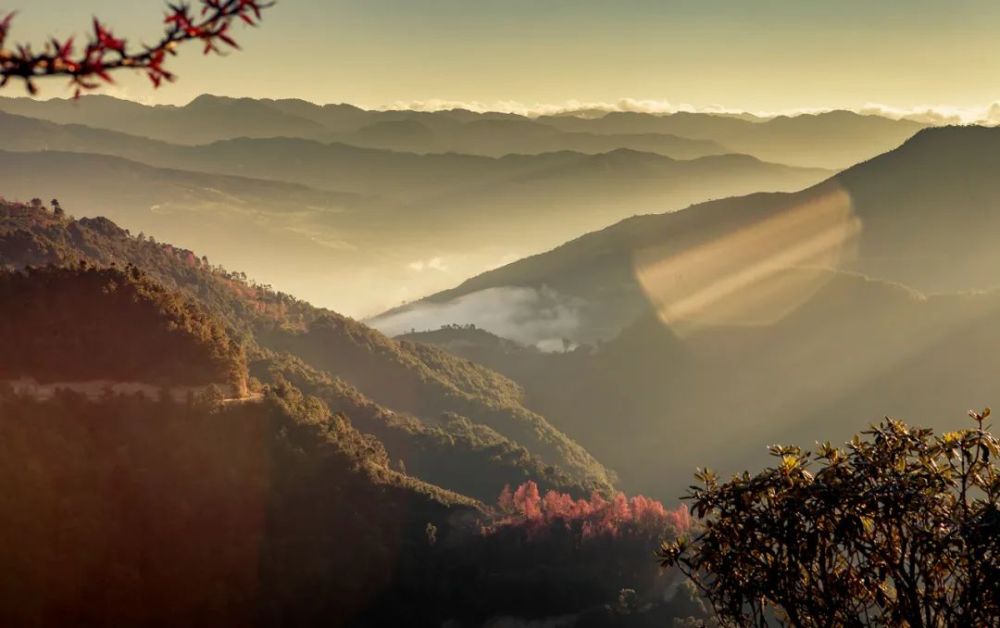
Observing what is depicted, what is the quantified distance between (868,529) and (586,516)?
→ 11791 cm

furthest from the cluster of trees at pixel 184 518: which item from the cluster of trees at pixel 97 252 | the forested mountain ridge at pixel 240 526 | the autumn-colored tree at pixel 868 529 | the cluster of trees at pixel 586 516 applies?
the autumn-colored tree at pixel 868 529

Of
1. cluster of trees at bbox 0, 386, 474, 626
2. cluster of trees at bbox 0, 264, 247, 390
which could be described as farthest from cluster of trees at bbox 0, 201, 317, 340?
cluster of trees at bbox 0, 386, 474, 626

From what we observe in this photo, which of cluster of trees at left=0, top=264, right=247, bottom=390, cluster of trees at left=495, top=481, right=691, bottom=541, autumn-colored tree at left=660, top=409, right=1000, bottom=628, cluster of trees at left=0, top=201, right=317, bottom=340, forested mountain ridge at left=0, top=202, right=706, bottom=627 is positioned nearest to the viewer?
autumn-colored tree at left=660, top=409, right=1000, bottom=628

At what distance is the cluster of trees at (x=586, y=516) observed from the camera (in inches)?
5138

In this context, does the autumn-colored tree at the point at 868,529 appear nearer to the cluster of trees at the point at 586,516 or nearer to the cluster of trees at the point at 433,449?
the cluster of trees at the point at 586,516

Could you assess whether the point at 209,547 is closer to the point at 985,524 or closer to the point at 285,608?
the point at 285,608

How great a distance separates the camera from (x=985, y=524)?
815 inches

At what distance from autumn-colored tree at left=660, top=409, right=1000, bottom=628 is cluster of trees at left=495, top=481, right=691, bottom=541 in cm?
10095

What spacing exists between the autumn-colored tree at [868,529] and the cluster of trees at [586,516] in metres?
101

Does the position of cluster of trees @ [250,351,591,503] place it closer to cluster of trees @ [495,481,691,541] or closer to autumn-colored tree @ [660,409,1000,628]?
cluster of trees @ [495,481,691,541]

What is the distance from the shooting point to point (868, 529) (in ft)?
77.8

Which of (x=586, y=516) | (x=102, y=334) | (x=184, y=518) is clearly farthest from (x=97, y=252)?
(x=586, y=516)

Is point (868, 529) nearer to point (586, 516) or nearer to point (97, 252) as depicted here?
point (586, 516)

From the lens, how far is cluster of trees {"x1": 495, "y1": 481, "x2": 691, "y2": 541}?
130 metres
